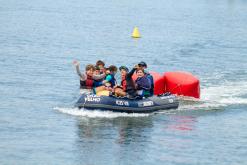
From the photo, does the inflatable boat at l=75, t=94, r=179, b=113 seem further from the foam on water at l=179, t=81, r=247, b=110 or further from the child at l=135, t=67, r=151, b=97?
the foam on water at l=179, t=81, r=247, b=110

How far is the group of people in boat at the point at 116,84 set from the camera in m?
22.8

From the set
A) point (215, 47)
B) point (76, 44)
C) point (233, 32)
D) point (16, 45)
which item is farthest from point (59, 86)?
point (233, 32)

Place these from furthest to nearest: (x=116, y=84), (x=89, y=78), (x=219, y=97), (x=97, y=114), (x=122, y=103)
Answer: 1. (x=219, y=97)
2. (x=116, y=84)
3. (x=89, y=78)
4. (x=122, y=103)
5. (x=97, y=114)

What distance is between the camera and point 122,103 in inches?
886

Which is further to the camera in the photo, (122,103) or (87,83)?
(87,83)

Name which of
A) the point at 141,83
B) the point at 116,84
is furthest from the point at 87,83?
the point at 141,83

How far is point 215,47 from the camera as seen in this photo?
45469 mm

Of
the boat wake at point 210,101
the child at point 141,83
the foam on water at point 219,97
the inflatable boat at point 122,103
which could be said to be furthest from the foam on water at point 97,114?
the foam on water at point 219,97

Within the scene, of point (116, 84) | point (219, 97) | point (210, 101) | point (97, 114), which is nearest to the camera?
point (97, 114)

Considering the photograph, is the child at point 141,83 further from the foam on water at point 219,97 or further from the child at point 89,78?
the foam on water at point 219,97

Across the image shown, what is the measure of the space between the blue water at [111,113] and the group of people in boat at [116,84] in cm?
73

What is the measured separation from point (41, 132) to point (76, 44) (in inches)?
939

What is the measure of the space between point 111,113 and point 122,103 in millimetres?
436

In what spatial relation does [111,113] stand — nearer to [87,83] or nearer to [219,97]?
[87,83]
